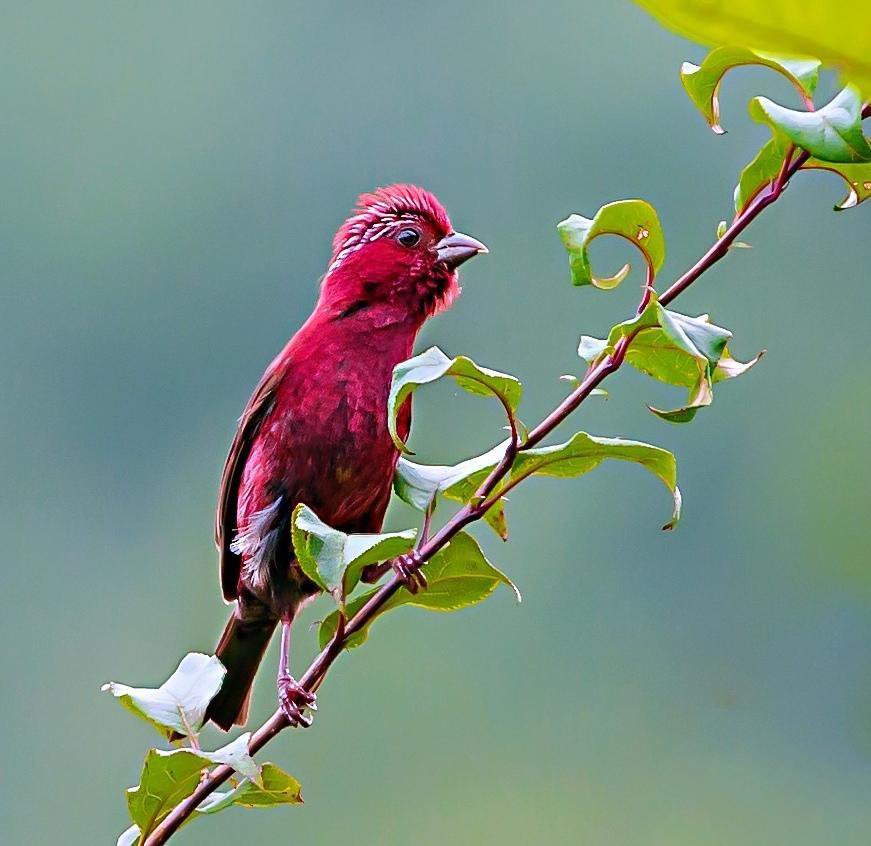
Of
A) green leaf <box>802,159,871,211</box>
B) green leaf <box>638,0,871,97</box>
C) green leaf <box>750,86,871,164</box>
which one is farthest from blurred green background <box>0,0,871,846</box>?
green leaf <box>638,0,871,97</box>

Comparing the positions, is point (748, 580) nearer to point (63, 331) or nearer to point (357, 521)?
point (63, 331)

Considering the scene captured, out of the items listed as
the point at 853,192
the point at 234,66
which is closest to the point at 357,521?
the point at 853,192

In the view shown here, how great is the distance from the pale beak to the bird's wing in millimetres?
391

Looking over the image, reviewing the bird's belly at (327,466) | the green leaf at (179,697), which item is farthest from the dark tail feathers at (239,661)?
the green leaf at (179,697)

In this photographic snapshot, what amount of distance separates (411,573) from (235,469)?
1348 mm

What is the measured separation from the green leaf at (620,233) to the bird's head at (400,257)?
1.24 metres

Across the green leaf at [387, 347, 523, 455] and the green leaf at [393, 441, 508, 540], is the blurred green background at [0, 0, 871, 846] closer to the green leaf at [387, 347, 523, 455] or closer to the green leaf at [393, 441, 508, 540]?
the green leaf at [393, 441, 508, 540]

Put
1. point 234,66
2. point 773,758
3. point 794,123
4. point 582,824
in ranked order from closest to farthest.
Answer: point 794,123
point 582,824
point 773,758
point 234,66

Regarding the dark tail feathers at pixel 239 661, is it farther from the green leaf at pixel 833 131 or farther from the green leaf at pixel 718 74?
the green leaf at pixel 833 131

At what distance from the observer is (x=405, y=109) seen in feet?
81.4

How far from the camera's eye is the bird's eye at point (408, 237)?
119 inches

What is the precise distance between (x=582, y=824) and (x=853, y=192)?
1570 centimetres

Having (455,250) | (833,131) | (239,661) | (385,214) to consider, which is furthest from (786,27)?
(239,661)

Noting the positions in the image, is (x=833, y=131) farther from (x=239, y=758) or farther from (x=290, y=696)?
(x=290, y=696)
